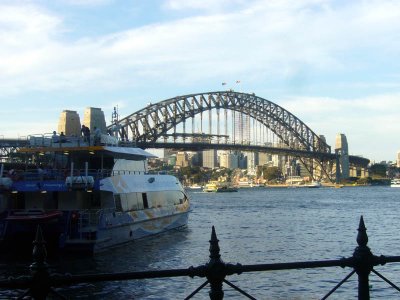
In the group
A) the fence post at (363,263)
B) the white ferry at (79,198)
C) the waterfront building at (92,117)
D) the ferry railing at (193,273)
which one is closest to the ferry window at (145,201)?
the white ferry at (79,198)

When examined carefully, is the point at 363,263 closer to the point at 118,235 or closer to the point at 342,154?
the point at 118,235

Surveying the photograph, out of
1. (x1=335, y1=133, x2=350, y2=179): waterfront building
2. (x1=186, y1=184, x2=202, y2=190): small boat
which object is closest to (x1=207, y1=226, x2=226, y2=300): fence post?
(x1=335, y1=133, x2=350, y2=179): waterfront building

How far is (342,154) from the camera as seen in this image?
156m

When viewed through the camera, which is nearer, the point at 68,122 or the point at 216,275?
the point at 216,275

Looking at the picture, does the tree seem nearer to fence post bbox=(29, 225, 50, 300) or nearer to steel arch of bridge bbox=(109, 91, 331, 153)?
steel arch of bridge bbox=(109, 91, 331, 153)

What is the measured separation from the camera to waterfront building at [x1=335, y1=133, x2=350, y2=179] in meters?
155

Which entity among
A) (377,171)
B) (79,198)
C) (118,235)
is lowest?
(118,235)

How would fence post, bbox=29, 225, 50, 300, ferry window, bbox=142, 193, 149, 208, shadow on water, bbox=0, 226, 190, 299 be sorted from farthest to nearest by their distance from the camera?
ferry window, bbox=142, 193, 149, 208
shadow on water, bbox=0, 226, 190, 299
fence post, bbox=29, 225, 50, 300

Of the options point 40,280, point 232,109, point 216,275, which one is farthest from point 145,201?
point 232,109

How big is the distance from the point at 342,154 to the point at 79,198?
139m

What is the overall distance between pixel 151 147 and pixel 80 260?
8514 cm

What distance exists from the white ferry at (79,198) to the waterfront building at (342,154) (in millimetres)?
131359

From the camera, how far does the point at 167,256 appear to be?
939 inches

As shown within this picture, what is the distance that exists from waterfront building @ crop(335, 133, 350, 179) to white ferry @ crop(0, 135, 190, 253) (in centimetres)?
13136
